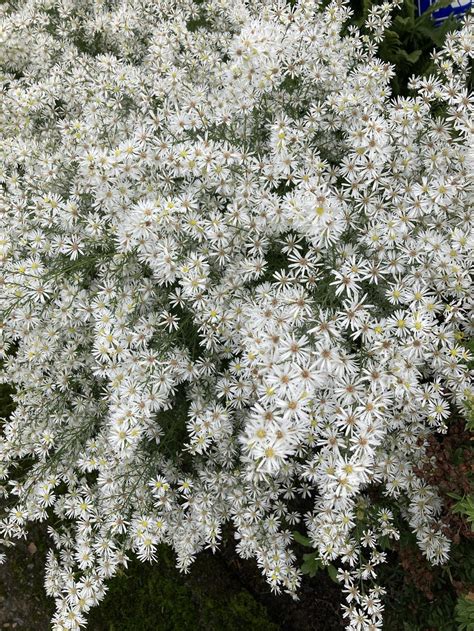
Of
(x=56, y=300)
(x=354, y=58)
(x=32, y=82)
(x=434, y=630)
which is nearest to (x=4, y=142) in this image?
(x=32, y=82)

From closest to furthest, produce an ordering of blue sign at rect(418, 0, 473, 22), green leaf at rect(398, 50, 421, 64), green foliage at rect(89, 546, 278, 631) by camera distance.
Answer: green foliage at rect(89, 546, 278, 631), green leaf at rect(398, 50, 421, 64), blue sign at rect(418, 0, 473, 22)

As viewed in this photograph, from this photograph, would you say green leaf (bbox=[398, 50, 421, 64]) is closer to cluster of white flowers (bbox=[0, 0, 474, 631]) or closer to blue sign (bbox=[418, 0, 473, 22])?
blue sign (bbox=[418, 0, 473, 22])

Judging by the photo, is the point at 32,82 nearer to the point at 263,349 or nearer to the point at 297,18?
the point at 297,18

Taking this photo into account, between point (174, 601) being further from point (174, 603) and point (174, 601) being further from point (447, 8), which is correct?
point (447, 8)

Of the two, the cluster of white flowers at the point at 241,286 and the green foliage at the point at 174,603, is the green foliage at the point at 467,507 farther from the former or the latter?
the green foliage at the point at 174,603

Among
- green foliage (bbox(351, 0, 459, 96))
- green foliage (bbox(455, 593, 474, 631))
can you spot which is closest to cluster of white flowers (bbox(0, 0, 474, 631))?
green foliage (bbox(455, 593, 474, 631))

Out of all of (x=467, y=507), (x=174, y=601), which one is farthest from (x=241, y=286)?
(x=174, y=601)
